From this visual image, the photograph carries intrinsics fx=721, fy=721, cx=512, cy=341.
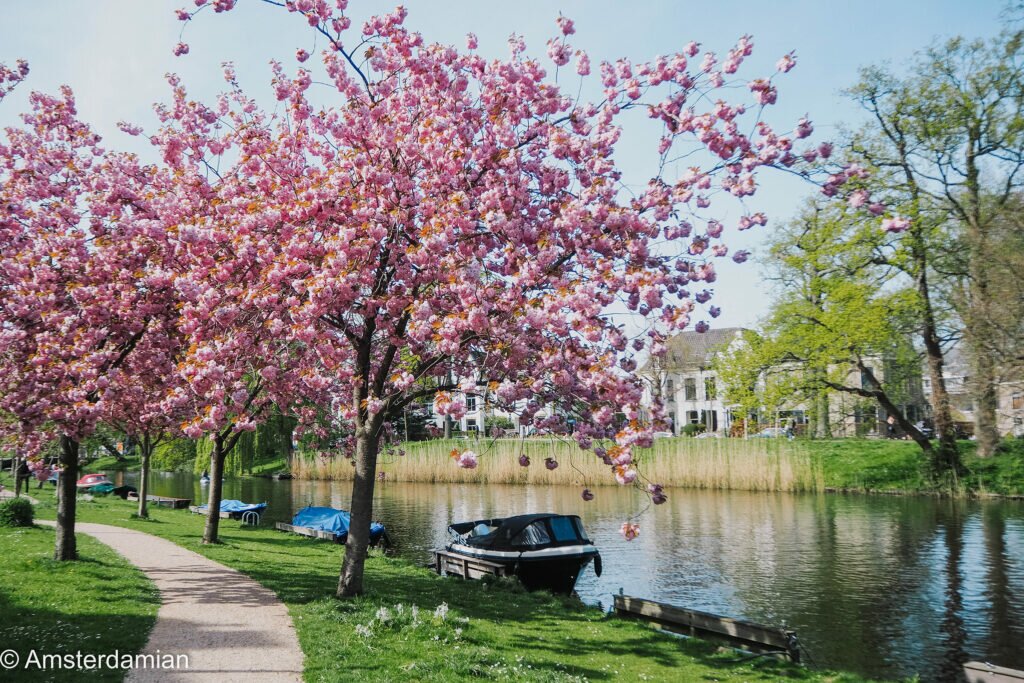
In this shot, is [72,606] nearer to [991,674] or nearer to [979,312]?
[991,674]

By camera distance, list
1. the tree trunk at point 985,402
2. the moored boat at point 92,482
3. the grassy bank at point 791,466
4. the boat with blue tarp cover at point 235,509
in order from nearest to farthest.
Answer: the tree trunk at point 985,402 < the boat with blue tarp cover at point 235,509 < the grassy bank at point 791,466 < the moored boat at point 92,482

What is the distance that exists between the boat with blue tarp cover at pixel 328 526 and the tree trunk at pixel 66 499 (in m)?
9.83

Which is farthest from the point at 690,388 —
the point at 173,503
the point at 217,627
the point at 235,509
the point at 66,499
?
the point at 217,627

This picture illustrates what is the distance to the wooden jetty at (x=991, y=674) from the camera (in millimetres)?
9711

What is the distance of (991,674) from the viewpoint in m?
9.90

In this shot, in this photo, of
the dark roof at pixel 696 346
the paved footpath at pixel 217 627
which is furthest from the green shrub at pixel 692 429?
the paved footpath at pixel 217 627

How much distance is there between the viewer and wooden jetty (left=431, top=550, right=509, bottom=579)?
61.5 feet

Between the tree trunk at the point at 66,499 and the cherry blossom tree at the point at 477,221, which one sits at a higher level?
the cherry blossom tree at the point at 477,221

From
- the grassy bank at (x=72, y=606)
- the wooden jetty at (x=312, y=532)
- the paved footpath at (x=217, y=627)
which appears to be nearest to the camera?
the paved footpath at (x=217, y=627)

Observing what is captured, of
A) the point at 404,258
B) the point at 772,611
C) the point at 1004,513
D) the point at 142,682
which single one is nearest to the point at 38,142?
the point at 404,258

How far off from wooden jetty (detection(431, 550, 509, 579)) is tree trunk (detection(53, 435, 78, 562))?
359 inches

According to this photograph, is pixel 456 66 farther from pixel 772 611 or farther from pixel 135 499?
pixel 135 499

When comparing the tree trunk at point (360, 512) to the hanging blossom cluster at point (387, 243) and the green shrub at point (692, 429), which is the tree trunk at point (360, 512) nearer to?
the hanging blossom cluster at point (387, 243)

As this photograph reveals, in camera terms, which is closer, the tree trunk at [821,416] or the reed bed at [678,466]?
the tree trunk at [821,416]
